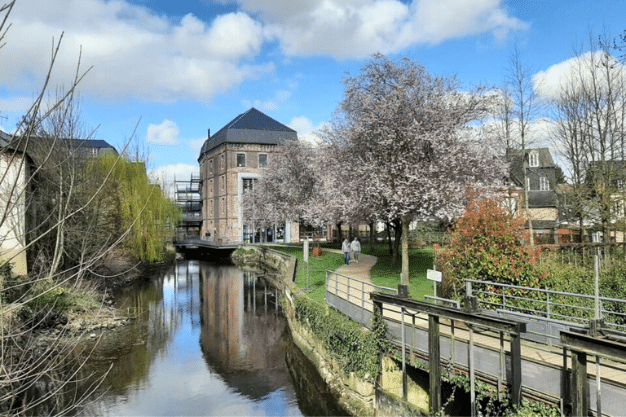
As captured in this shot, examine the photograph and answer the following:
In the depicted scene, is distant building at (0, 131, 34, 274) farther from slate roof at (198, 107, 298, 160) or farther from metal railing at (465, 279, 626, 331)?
slate roof at (198, 107, 298, 160)

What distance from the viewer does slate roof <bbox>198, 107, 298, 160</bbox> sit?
174ft

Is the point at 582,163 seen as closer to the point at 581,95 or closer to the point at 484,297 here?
the point at 581,95

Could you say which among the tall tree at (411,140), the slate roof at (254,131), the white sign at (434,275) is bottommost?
the white sign at (434,275)

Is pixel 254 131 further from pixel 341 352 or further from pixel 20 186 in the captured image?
pixel 20 186

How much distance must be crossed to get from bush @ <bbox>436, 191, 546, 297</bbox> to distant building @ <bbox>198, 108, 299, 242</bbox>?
39.5 metres

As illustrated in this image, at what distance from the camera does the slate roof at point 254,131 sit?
53.0m

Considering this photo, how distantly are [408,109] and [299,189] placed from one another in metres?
18.9

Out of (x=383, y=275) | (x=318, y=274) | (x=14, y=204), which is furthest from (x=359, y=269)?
(x=14, y=204)

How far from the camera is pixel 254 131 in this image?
5388cm

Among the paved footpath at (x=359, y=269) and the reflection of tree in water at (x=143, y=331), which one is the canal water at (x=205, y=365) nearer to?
the reflection of tree in water at (x=143, y=331)

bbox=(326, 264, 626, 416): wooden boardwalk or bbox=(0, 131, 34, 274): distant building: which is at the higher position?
bbox=(0, 131, 34, 274): distant building

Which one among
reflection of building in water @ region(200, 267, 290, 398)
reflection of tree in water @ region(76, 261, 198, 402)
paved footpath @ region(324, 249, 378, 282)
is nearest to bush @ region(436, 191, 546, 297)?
reflection of building in water @ region(200, 267, 290, 398)

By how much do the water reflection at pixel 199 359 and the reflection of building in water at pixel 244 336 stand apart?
3 centimetres

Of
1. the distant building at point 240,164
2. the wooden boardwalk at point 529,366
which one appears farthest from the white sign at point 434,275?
the distant building at point 240,164
